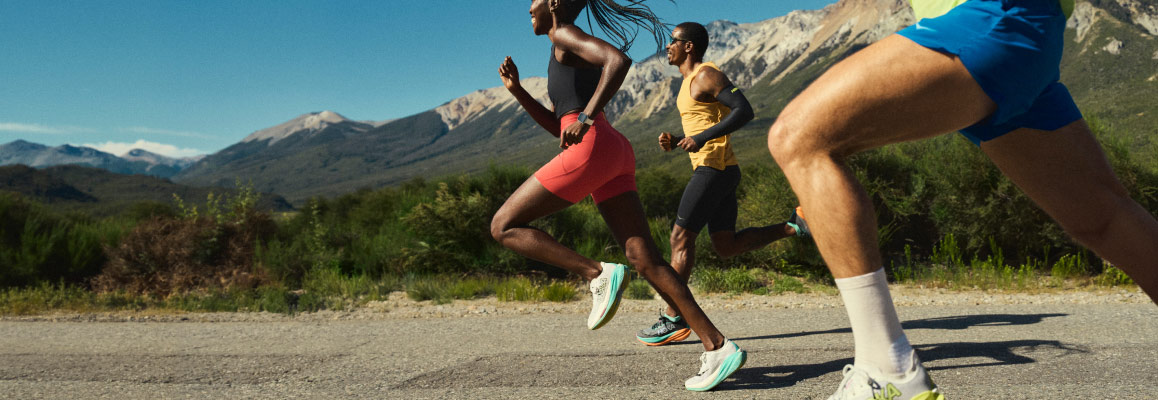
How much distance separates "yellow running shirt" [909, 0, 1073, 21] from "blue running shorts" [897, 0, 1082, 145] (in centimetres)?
4

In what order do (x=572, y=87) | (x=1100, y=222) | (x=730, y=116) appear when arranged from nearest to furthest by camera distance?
(x=1100, y=222)
(x=572, y=87)
(x=730, y=116)

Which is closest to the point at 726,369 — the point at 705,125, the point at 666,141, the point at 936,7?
the point at 666,141

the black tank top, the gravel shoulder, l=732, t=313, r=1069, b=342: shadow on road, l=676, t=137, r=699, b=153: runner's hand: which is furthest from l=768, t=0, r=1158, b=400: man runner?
the gravel shoulder

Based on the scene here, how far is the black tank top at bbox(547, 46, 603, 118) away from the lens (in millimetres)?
3355

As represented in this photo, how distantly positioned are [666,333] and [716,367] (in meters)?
1.15

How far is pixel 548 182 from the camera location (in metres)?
3.18

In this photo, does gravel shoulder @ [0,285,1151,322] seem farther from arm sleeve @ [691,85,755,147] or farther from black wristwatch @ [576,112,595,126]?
black wristwatch @ [576,112,595,126]

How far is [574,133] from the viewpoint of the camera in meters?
3.12

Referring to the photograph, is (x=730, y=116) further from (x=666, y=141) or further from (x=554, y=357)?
(x=554, y=357)

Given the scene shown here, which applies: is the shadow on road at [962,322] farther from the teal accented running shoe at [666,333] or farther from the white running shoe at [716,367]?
the white running shoe at [716,367]

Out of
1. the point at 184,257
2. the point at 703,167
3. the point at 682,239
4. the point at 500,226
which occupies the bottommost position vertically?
the point at 184,257

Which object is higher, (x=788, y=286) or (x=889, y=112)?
(x=889, y=112)

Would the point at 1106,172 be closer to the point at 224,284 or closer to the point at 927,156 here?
the point at 927,156

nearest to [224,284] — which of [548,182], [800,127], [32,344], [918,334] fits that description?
[32,344]
